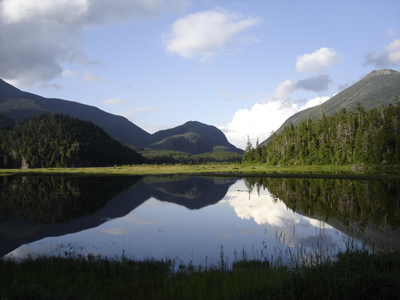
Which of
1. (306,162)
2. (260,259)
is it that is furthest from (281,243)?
(306,162)

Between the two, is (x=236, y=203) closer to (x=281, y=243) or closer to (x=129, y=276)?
(x=281, y=243)

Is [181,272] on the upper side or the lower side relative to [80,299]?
lower

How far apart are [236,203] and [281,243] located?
64.2 ft

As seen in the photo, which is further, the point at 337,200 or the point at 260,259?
the point at 337,200

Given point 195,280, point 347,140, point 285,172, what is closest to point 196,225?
point 195,280

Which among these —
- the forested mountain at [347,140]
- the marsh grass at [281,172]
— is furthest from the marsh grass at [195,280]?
the forested mountain at [347,140]

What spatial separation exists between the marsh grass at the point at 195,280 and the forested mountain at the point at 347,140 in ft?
283

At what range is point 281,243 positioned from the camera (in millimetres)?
20375

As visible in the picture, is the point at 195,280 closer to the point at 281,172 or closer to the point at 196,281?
the point at 196,281

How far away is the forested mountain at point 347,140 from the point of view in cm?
9088

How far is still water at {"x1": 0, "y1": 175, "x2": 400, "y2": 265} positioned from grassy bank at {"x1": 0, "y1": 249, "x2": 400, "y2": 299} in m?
2.22

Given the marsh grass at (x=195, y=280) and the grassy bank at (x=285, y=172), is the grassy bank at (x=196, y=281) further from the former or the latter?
the grassy bank at (x=285, y=172)

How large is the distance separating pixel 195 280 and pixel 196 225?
49.2ft

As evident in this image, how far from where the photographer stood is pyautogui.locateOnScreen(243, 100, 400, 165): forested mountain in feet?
298
